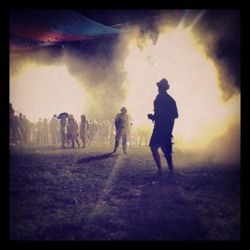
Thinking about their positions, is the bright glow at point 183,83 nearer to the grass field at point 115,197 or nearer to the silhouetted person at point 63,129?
the grass field at point 115,197

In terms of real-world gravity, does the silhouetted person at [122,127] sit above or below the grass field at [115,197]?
above

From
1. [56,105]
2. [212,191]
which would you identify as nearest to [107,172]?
[56,105]

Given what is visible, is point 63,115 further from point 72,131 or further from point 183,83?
point 183,83

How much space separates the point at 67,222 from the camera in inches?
143

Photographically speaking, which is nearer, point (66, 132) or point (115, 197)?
point (115, 197)

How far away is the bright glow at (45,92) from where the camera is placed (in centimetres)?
369

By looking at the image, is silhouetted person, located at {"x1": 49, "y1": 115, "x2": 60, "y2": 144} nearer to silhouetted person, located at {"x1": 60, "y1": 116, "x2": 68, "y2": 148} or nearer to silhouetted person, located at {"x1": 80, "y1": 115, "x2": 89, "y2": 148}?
silhouetted person, located at {"x1": 60, "y1": 116, "x2": 68, "y2": 148}

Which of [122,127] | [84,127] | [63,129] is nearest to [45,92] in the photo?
[63,129]

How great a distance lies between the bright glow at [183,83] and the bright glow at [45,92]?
0.58 metres

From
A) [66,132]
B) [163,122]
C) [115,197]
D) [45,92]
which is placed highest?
[45,92]

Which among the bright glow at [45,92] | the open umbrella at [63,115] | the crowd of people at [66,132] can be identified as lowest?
the crowd of people at [66,132]

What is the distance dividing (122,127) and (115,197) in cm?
76

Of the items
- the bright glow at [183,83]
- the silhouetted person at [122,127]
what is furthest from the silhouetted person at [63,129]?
the bright glow at [183,83]

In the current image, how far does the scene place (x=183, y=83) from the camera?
3.76 m
